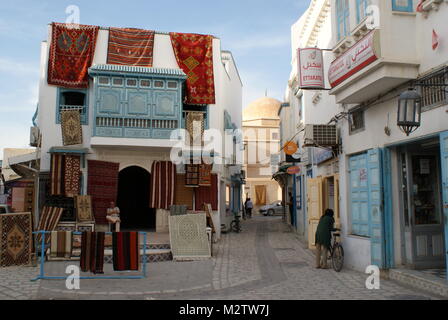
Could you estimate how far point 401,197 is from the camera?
8.69 m

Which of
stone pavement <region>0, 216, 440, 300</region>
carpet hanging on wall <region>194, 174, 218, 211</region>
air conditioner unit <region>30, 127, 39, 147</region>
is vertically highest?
air conditioner unit <region>30, 127, 39, 147</region>

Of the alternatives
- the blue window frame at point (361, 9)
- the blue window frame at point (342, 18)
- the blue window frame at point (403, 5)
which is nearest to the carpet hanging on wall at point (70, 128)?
the blue window frame at point (342, 18)

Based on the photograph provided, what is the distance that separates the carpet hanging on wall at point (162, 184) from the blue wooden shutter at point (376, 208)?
7.93 metres

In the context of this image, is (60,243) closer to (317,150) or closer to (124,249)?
(124,249)

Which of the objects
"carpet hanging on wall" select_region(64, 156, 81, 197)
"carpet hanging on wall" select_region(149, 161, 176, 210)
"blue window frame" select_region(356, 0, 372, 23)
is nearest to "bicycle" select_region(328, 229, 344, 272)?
"blue window frame" select_region(356, 0, 372, 23)

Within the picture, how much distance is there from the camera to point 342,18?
9.73 m

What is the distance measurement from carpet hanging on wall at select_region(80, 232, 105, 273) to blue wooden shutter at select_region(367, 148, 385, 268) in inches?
220

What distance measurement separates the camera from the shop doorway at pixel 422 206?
8.52 metres

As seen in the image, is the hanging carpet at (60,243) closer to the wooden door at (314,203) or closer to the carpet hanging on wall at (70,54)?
the wooden door at (314,203)

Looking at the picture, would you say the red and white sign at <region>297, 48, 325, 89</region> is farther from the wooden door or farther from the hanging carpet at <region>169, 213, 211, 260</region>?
the hanging carpet at <region>169, 213, 211, 260</region>

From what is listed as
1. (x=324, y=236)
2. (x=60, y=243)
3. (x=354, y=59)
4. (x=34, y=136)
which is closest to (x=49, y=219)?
(x=34, y=136)

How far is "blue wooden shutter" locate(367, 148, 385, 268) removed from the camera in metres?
8.62
